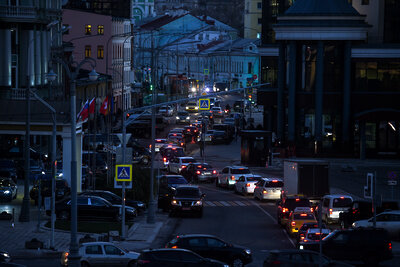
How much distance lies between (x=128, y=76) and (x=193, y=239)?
96897 millimetres

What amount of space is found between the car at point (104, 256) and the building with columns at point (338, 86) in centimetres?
4758

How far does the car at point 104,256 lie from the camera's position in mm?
30250

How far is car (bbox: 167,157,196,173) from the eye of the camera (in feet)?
219

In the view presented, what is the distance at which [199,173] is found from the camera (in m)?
63.8

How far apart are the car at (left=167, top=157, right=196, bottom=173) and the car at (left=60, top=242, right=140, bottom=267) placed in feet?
115

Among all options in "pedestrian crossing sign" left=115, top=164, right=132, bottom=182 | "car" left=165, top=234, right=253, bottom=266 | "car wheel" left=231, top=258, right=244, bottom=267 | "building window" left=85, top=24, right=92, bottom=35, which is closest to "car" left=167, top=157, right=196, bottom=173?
"pedestrian crossing sign" left=115, top=164, right=132, bottom=182

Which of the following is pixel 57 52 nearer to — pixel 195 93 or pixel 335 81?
pixel 335 81

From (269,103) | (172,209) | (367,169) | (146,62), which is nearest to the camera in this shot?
(172,209)

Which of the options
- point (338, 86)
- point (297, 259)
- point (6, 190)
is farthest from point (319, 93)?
point (297, 259)

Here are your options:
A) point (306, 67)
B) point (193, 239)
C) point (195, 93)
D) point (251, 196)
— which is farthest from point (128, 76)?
point (193, 239)

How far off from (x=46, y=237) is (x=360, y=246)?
42.9 feet

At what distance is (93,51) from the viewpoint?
117 metres

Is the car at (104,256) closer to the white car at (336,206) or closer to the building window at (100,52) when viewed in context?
the white car at (336,206)

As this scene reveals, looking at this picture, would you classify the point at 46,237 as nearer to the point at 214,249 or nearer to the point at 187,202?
the point at 214,249
